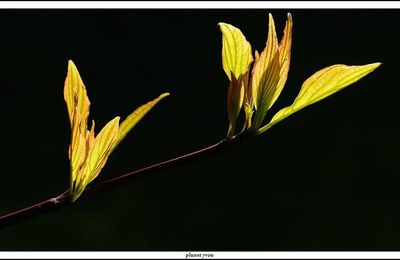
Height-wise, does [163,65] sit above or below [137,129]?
above

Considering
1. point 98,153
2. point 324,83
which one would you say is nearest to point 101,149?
point 98,153

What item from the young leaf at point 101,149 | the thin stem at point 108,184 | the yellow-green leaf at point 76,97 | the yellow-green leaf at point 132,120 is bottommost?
the thin stem at point 108,184

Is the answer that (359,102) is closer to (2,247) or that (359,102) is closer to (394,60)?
(394,60)

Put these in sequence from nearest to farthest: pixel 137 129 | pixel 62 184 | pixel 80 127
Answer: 1. pixel 80 127
2. pixel 62 184
3. pixel 137 129

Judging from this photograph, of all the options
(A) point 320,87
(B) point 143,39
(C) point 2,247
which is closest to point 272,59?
(A) point 320,87

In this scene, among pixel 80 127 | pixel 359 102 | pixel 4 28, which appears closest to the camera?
pixel 80 127

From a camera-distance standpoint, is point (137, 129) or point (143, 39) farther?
point (143, 39)
